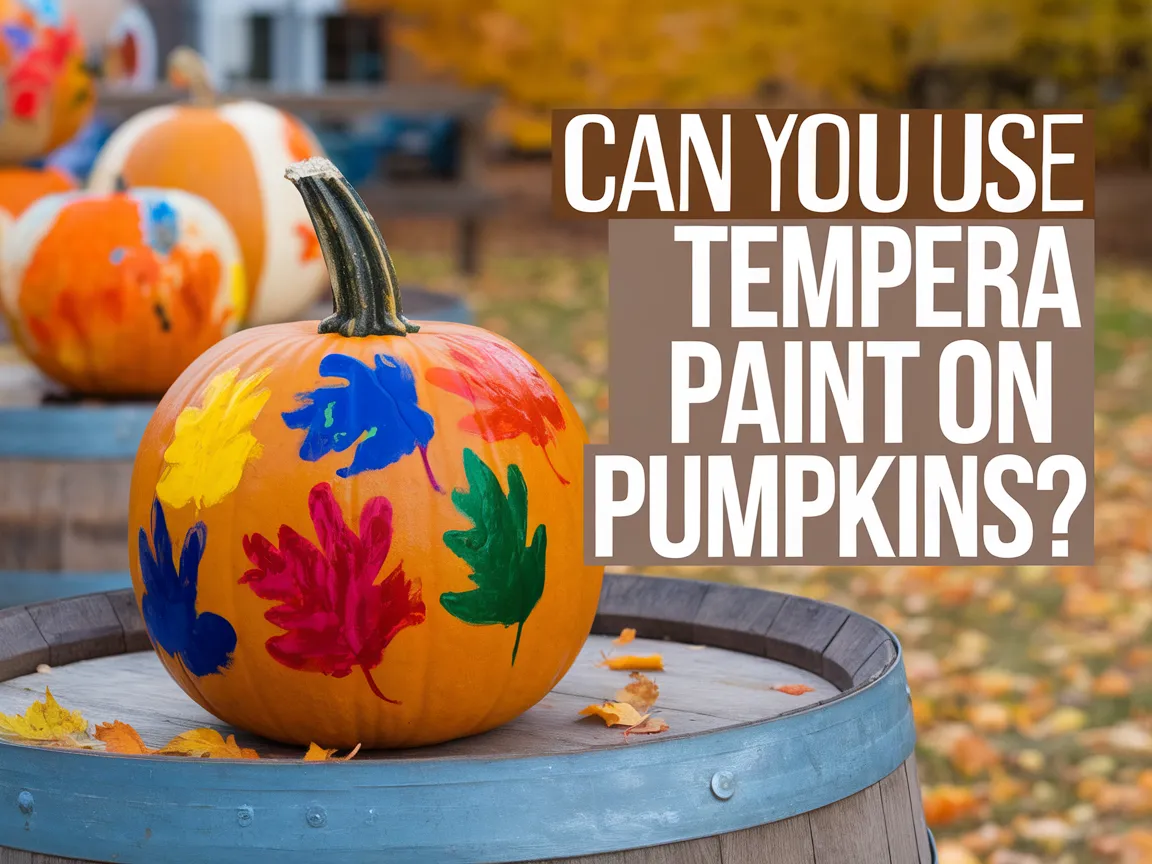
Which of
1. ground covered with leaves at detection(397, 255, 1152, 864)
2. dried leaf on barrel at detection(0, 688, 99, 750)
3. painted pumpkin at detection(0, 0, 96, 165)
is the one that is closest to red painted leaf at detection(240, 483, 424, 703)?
dried leaf on barrel at detection(0, 688, 99, 750)

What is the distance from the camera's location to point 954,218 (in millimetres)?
2576

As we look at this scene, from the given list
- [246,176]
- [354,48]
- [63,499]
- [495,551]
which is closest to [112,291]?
[63,499]

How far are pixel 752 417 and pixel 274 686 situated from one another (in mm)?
959

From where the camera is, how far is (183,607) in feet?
6.29

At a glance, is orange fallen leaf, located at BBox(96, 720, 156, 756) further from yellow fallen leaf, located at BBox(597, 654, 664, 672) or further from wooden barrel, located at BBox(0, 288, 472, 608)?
wooden barrel, located at BBox(0, 288, 472, 608)

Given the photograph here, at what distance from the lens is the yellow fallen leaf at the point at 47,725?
1.91 m

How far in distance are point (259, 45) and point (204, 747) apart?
22150 mm

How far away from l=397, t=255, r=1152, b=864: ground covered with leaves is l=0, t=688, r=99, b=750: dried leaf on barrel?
254 cm

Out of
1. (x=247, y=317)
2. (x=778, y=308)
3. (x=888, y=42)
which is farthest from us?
(x=888, y=42)

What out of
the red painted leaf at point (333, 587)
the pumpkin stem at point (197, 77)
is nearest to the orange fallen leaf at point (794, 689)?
the red painted leaf at point (333, 587)

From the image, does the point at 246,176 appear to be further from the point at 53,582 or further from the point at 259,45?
the point at 259,45

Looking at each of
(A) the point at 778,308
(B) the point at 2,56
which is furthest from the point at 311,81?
(A) the point at 778,308

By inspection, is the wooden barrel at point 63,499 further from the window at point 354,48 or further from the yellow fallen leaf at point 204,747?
the window at point 354,48

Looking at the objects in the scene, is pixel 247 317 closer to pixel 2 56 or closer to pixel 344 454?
pixel 2 56
